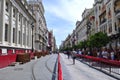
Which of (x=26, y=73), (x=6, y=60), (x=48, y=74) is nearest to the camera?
(x=48, y=74)

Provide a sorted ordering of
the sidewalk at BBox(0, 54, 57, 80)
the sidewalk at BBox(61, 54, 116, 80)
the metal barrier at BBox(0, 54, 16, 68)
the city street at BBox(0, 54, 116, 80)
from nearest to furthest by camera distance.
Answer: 1. the sidewalk at BBox(61, 54, 116, 80)
2. the city street at BBox(0, 54, 116, 80)
3. the sidewalk at BBox(0, 54, 57, 80)
4. the metal barrier at BBox(0, 54, 16, 68)

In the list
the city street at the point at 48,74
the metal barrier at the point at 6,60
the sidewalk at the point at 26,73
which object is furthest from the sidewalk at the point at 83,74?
the metal barrier at the point at 6,60

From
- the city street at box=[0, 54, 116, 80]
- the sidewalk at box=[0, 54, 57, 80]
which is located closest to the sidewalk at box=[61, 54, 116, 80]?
the city street at box=[0, 54, 116, 80]

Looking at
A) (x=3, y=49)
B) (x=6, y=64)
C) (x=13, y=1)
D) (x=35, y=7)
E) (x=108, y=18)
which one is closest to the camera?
(x=6, y=64)

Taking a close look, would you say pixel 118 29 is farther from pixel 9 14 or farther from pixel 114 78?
pixel 114 78

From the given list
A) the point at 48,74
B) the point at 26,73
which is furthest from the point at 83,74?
the point at 26,73

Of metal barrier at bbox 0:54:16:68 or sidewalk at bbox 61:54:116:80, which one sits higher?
metal barrier at bbox 0:54:16:68

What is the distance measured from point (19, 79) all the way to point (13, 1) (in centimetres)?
2858

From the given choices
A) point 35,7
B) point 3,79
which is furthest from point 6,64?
point 35,7

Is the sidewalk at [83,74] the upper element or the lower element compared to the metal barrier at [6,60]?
lower

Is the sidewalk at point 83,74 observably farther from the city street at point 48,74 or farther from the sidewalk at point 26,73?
the sidewalk at point 26,73

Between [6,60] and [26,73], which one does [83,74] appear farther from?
[6,60]

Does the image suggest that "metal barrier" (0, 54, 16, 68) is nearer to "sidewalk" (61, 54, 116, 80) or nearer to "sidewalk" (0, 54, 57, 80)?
"sidewalk" (0, 54, 57, 80)

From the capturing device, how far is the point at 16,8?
4506 cm
